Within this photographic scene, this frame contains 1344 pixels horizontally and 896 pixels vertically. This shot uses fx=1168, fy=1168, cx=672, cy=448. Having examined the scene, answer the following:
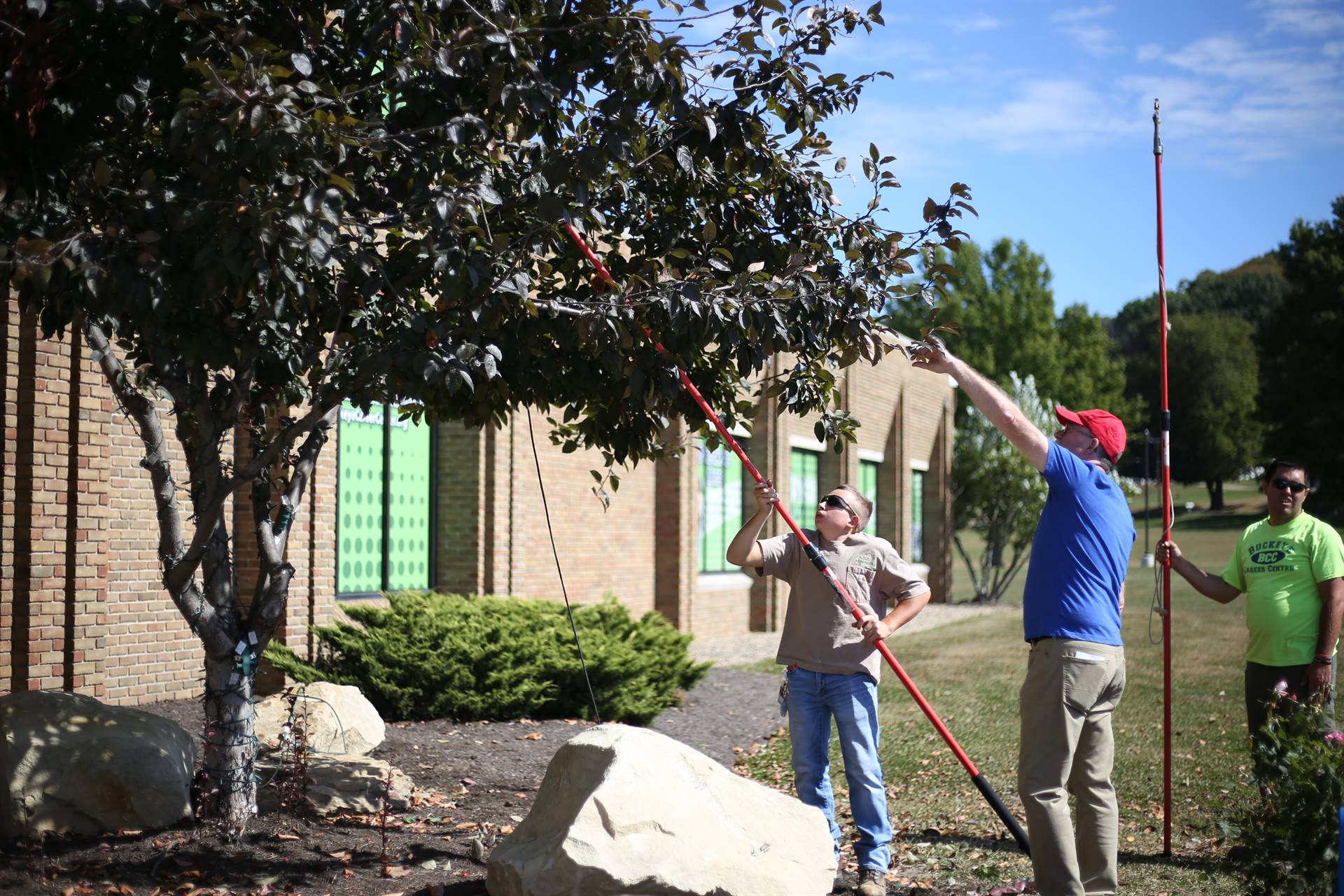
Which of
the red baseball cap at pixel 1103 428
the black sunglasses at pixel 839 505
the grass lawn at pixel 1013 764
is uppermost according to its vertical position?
the red baseball cap at pixel 1103 428

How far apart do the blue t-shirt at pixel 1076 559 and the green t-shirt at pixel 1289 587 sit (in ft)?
5.92

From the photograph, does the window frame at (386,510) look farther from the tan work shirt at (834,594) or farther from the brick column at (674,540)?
the tan work shirt at (834,594)

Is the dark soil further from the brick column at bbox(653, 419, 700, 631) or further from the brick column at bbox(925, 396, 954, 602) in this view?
the brick column at bbox(925, 396, 954, 602)

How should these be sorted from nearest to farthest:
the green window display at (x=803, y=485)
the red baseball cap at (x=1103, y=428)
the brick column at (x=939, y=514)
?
1. the red baseball cap at (x=1103, y=428)
2. the green window display at (x=803, y=485)
3. the brick column at (x=939, y=514)

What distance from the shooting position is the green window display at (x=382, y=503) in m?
13.0

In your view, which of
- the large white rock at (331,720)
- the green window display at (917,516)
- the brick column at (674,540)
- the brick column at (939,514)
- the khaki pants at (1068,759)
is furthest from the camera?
the brick column at (939,514)

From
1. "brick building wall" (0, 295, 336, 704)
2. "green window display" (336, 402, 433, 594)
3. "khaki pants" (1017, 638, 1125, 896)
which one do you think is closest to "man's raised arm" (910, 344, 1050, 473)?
"khaki pants" (1017, 638, 1125, 896)

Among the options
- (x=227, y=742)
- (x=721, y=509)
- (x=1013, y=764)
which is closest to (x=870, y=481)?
(x=721, y=509)

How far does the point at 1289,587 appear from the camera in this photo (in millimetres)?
6555

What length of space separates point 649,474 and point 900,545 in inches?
546

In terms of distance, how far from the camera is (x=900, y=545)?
1236 inches

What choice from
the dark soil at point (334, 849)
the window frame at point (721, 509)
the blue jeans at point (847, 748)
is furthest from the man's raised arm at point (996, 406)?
the window frame at point (721, 509)

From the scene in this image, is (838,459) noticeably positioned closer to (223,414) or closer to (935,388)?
(935,388)

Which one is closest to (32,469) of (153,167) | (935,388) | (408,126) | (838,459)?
(153,167)
